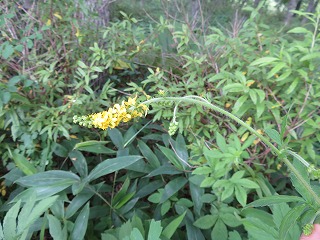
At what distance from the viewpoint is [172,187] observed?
147 cm

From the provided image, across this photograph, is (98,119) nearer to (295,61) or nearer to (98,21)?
(295,61)

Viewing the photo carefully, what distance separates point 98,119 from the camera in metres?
0.72

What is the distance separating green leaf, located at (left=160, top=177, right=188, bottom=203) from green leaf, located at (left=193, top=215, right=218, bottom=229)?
0.59 feet

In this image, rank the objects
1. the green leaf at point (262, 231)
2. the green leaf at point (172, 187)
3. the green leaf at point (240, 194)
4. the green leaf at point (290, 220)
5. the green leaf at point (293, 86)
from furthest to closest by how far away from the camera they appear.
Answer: the green leaf at point (172, 187), the green leaf at point (293, 86), the green leaf at point (240, 194), the green leaf at point (262, 231), the green leaf at point (290, 220)

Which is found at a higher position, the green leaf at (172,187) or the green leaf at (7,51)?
the green leaf at (7,51)

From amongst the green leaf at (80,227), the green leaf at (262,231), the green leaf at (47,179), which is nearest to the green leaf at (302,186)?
the green leaf at (262,231)

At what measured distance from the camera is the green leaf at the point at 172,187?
1.43 m

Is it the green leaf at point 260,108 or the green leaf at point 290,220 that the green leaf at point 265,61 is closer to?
the green leaf at point 260,108

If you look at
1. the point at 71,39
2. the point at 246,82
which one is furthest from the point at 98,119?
the point at 71,39

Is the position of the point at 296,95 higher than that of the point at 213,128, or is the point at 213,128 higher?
the point at 296,95

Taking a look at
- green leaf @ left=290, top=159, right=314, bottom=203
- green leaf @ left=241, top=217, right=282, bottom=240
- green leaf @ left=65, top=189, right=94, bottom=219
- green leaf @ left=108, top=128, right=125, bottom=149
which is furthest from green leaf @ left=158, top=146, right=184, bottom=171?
green leaf @ left=290, top=159, right=314, bottom=203

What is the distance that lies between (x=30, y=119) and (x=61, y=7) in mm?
705

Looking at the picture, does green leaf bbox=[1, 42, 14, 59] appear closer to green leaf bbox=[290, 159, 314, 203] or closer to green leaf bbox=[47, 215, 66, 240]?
green leaf bbox=[47, 215, 66, 240]

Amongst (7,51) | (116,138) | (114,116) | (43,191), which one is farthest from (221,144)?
(7,51)
